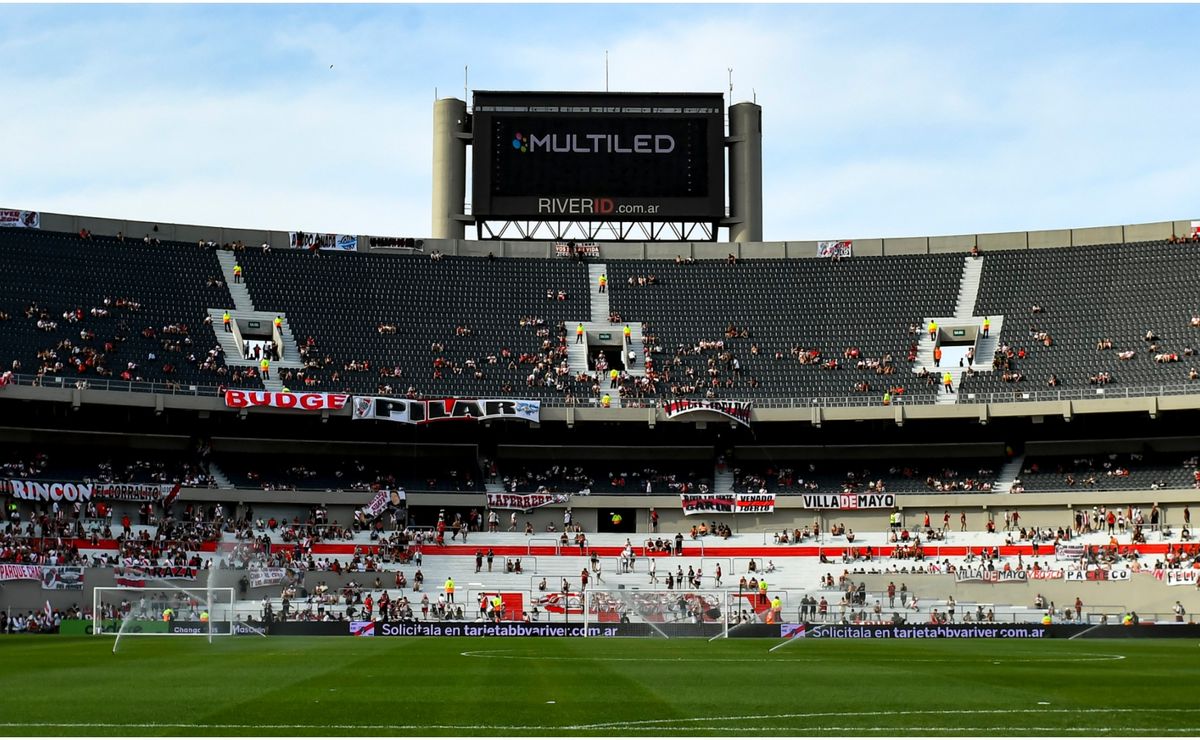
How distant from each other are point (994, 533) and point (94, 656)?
155 feet

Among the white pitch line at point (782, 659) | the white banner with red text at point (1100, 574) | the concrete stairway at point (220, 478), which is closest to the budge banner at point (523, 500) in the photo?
the concrete stairway at point (220, 478)

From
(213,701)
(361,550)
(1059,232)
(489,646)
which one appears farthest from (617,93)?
(213,701)

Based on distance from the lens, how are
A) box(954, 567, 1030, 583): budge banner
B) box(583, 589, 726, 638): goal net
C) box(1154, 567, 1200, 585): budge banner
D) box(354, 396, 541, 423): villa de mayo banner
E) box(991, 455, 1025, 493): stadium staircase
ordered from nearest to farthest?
box(583, 589, 726, 638): goal net → box(1154, 567, 1200, 585): budge banner → box(954, 567, 1030, 583): budge banner → box(991, 455, 1025, 493): stadium staircase → box(354, 396, 541, 423): villa de mayo banner

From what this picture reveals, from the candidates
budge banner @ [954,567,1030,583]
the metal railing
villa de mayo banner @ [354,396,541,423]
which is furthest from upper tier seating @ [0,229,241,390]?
budge banner @ [954,567,1030,583]

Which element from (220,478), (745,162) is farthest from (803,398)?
(220,478)

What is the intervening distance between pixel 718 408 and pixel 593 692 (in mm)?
51627

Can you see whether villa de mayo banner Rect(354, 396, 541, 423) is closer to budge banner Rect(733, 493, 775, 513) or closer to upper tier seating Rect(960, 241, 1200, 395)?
budge banner Rect(733, 493, 775, 513)

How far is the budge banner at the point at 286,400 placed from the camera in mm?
68938

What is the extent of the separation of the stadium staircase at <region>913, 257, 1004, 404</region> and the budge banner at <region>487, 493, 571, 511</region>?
20.8 m

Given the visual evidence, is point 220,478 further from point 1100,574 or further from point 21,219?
point 1100,574

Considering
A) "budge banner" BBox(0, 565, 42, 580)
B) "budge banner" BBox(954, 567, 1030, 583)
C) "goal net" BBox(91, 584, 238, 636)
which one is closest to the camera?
"goal net" BBox(91, 584, 238, 636)

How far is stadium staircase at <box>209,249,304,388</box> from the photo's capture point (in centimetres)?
7425

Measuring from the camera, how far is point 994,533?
66.6 meters

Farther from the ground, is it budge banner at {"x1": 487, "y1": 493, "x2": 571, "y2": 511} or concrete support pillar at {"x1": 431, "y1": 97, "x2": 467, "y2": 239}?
concrete support pillar at {"x1": 431, "y1": 97, "x2": 467, "y2": 239}
